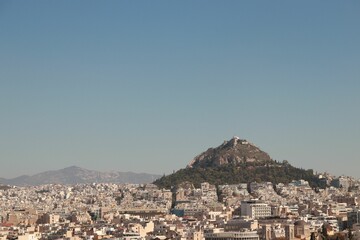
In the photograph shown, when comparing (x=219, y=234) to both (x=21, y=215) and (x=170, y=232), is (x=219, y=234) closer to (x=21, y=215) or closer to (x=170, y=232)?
(x=170, y=232)

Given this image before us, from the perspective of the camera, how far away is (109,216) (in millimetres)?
61500

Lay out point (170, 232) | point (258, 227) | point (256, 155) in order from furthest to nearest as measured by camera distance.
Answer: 1. point (256, 155)
2. point (258, 227)
3. point (170, 232)

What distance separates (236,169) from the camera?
313 ft

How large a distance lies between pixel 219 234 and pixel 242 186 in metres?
39.6

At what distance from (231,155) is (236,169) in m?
3.82

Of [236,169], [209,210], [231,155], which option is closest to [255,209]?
[209,210]

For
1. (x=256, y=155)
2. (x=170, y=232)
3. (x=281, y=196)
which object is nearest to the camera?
(x=170, y=232)

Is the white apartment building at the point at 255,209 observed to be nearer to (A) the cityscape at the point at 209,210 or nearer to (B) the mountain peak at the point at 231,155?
(A) the cityscape at the point at 209,210

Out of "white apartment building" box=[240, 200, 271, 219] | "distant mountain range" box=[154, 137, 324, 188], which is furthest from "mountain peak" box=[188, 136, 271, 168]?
"white apartment building" box=[240, 200, 271, 219]

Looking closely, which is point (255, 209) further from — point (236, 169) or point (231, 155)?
point (231, 155)

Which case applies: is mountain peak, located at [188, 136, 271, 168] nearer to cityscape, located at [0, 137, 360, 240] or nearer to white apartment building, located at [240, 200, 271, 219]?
cityscape, located at [0, 137, 360, 240]

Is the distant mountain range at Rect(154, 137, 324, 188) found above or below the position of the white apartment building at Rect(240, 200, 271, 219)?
above

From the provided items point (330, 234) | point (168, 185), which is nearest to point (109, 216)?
point (330, 234)

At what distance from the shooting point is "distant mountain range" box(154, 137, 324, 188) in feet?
304
